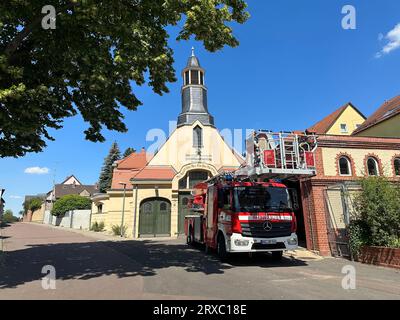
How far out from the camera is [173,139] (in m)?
30.5

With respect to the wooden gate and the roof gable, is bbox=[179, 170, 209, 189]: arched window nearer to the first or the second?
the wooden gate

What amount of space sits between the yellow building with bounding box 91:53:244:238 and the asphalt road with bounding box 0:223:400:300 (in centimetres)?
1449

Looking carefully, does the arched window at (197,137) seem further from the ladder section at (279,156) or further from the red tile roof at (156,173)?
the ladder section at (279,156)

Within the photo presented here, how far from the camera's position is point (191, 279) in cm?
887

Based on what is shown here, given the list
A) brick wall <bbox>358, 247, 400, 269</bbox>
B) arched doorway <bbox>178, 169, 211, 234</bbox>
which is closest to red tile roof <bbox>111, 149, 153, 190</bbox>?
arched doorway <bbox>178, 169, 211, 234</bbox>

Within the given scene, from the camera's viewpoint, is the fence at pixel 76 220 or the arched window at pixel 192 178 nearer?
the arched window at pixel 192 178

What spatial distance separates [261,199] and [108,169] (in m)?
53.0

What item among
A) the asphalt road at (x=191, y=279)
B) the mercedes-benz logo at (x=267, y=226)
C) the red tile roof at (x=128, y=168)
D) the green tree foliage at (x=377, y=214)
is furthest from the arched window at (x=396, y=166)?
the red tile roof at (x=128, y=168)

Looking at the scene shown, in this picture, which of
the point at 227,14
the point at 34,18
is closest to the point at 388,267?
the point at 227,14

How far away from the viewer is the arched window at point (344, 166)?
1572cm

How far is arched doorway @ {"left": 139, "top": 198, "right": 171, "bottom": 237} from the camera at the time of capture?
27703 mm

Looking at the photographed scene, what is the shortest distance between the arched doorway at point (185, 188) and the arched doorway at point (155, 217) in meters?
0.99

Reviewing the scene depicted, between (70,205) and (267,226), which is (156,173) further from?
(70,205)

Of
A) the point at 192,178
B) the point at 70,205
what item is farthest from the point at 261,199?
the point at 70,205
